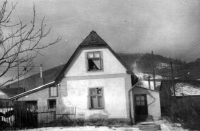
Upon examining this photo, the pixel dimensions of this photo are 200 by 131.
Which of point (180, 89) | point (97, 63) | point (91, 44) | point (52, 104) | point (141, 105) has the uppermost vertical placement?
point (91, 44)

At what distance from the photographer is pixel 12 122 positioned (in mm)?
12469

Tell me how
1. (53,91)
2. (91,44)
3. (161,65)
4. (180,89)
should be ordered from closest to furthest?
1. (91,44)
2. (53,91)
3. (180,89)
4. (161,65)

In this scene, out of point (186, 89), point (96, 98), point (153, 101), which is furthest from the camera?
point (186, 89)

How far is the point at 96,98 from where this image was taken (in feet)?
44.3

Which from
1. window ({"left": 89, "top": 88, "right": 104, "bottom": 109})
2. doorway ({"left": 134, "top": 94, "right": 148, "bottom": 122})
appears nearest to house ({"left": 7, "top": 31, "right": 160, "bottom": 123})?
window ({"left": 89, "top": 88, "right": 104, "bottom": 109})

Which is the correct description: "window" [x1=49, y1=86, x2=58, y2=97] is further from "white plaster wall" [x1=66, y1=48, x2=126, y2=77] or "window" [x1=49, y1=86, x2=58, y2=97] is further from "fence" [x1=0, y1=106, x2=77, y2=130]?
"white plaster wall" [x1=66, y1=48, x2=126, y2=77]

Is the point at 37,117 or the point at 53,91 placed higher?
the point at 53,91

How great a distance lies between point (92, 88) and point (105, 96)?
1.19m

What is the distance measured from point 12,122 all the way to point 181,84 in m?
30.1

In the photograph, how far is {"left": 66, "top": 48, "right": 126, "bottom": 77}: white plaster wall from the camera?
1355 centimetres

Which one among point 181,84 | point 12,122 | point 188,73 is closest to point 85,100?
point 12,122

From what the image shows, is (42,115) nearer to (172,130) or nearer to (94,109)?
(94,109)

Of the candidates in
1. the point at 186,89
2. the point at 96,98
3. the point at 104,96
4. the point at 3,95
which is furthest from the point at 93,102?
the point at 3,95

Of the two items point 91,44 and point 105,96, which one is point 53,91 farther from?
point 91,44
